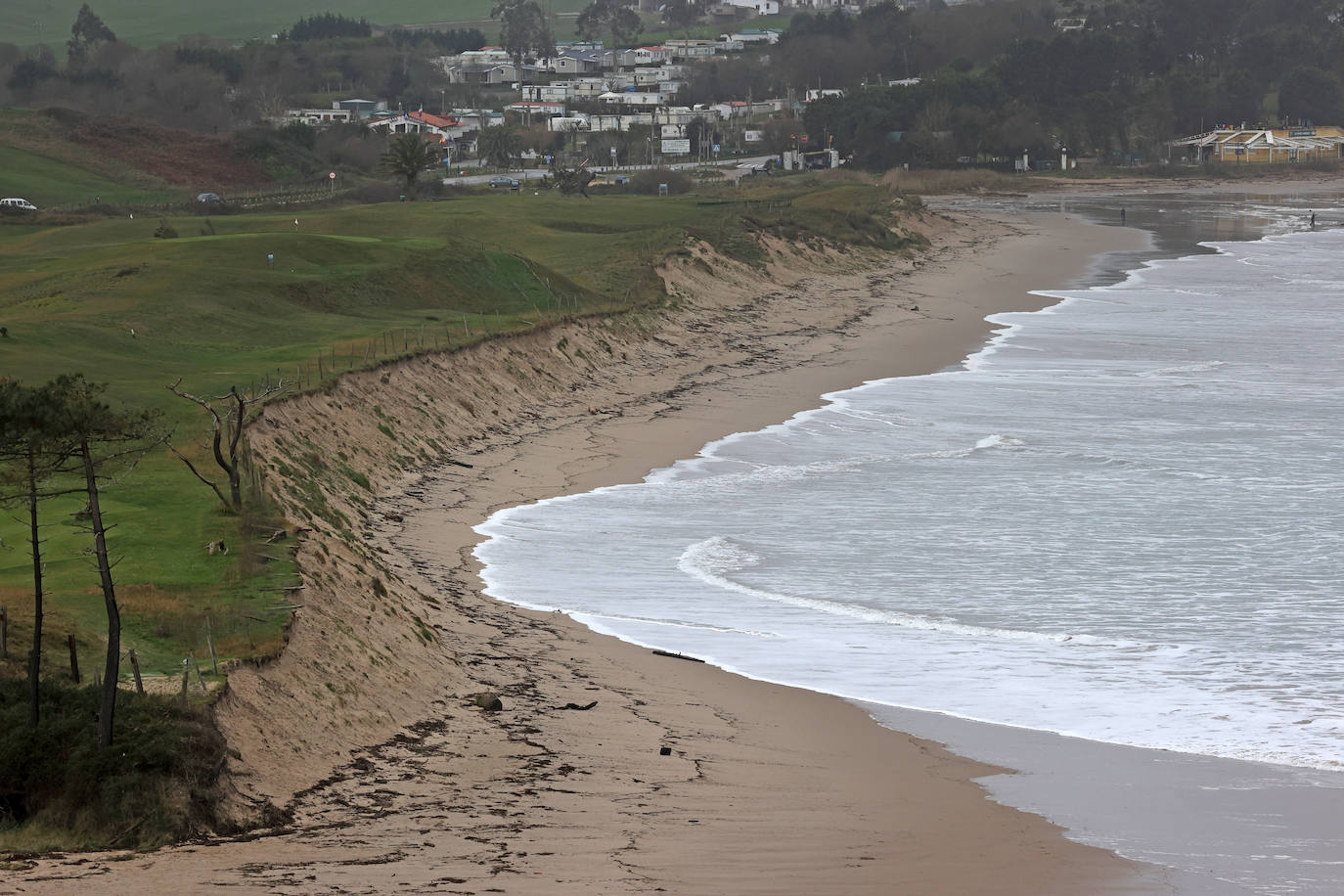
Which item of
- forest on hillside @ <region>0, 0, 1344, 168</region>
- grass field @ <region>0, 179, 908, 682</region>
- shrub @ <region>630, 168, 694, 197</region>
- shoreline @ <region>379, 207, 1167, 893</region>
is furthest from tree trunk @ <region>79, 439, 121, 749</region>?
forest on hillside @ <region>0, 0, 1344, 168</region>

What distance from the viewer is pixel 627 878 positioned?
13.4 m

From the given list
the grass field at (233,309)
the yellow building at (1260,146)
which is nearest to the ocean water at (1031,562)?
the grass field at (233,309)

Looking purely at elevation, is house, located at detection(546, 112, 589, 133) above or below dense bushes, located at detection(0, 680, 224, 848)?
above

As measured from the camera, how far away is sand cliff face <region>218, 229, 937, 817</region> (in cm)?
1698

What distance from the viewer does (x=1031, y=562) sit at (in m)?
26.5

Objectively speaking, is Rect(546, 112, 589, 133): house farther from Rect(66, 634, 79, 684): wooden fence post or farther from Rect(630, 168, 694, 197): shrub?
Rect(66, 634, 79, 684): wooden fence post

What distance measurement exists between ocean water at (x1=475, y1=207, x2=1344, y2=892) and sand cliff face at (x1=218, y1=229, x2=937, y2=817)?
2788mm

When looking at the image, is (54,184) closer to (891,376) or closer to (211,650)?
(891,376)

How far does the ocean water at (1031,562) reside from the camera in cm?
1917

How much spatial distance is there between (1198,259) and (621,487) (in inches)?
2303

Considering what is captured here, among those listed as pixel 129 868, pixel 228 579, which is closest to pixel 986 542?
pixel 228 579

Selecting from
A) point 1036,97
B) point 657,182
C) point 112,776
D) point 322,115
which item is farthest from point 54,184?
point 1036,97

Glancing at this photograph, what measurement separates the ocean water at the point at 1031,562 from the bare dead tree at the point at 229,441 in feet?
13.6

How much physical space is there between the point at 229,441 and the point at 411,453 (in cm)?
735
